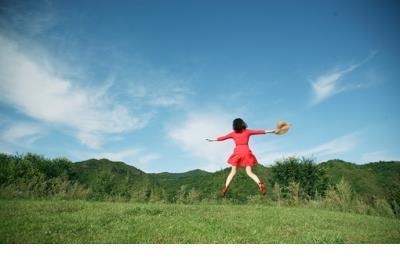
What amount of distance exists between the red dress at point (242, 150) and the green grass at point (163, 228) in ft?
4.92

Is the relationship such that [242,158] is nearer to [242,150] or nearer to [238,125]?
[242,150]

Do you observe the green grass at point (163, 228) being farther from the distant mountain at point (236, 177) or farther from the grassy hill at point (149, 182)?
the distant mountain at point (236, 177)

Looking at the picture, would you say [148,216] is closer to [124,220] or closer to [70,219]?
[124,220]

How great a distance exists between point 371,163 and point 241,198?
19.1 meters

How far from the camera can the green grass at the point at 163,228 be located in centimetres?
645

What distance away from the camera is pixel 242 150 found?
7.39 m

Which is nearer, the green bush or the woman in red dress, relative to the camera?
the woman in red dress

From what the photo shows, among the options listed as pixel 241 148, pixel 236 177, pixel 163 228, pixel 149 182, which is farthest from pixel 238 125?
pixel 236 177

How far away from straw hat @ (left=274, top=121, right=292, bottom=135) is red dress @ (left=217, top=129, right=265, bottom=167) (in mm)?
338

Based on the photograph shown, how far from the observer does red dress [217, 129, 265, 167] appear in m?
7.30

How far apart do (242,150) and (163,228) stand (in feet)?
7.95

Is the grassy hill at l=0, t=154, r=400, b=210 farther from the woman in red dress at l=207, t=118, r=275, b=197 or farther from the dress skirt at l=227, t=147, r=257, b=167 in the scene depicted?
the dress skirt at l=227, t=147, r=257, b=167

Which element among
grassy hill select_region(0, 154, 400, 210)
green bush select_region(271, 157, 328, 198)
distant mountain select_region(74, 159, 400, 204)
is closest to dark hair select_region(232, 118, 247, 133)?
grassy hill select_region(0, 154, 400, 210)
